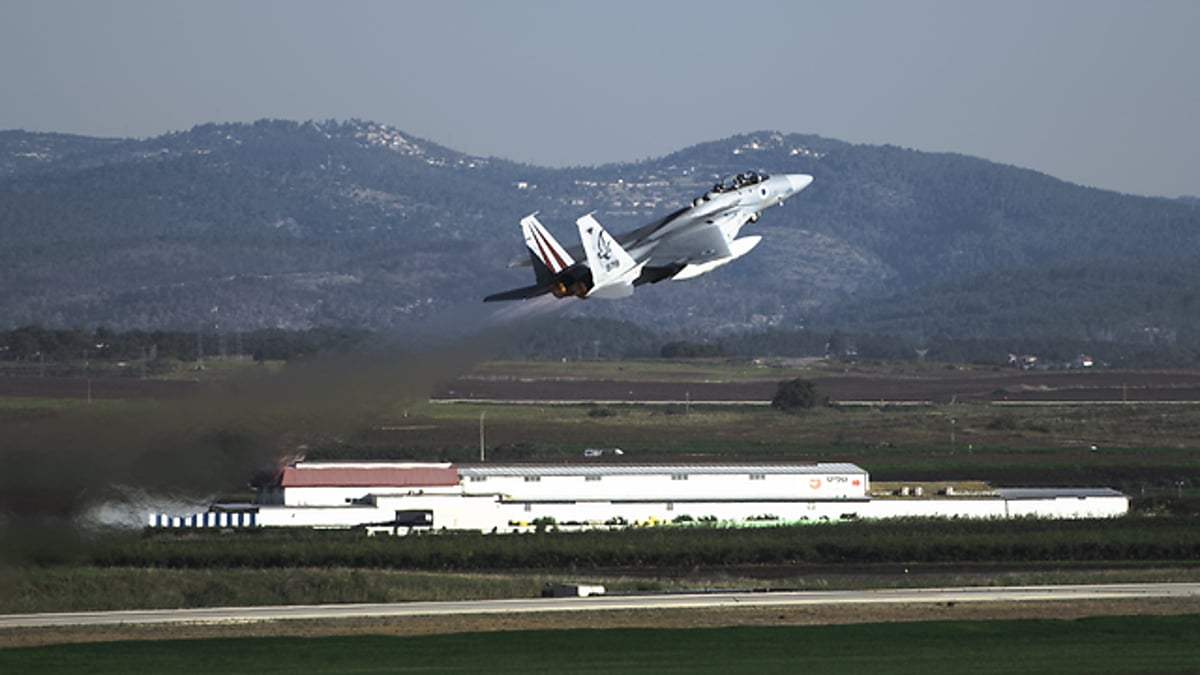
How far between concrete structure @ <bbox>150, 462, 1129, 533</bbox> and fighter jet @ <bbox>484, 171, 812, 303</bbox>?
3767cm

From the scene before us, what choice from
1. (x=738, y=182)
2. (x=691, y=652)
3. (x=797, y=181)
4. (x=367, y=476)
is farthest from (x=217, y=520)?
(x=691, y=652)

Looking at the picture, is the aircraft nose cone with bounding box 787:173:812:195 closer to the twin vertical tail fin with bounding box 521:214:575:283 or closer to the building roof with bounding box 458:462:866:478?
the twin vertical tail fin with bounding box 521:214:575:283

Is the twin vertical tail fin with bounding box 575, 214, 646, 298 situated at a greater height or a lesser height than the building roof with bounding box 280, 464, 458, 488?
greater

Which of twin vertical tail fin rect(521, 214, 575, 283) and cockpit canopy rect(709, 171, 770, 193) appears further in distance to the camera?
cockpit canopy rect(709, 171, 770, 193)

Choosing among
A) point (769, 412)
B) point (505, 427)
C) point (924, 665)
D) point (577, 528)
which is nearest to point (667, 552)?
point (577, 528)

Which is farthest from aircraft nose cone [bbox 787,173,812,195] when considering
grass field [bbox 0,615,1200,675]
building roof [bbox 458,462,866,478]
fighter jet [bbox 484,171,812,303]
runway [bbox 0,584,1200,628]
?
building roof [bbox 458,462,866,478]

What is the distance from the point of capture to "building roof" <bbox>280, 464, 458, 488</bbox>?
102m

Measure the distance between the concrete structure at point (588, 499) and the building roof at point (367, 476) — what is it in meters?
0.06

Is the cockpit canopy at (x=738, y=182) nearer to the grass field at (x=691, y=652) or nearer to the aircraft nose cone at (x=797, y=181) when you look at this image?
the aircraft nose cone at (x=797, y=181)

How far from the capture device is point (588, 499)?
10712cm

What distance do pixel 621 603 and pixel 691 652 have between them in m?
10.3

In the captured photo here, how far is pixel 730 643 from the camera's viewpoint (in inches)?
2325

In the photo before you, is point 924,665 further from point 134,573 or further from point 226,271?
point 226,271

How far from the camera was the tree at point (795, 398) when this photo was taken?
578ft
